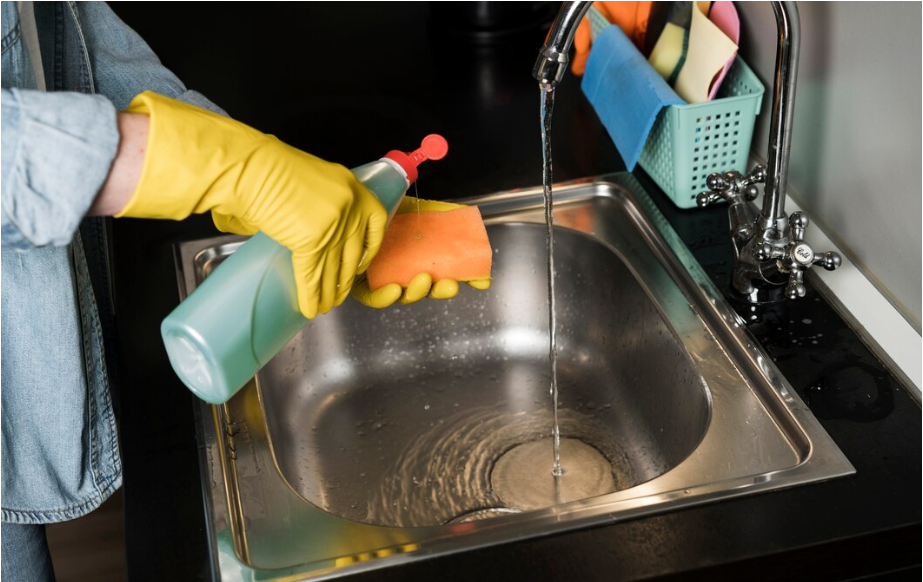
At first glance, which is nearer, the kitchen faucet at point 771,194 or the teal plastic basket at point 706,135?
the kitchen faucet at point 771,194

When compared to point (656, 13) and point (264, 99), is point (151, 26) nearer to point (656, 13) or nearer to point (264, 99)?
point (264, 99)

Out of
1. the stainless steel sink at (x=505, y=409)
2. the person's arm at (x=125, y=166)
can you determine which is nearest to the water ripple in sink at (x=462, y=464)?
the stainless steel sink at (x=505, y=409)

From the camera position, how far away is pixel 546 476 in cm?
142

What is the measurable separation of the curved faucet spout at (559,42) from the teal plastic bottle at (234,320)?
37cm

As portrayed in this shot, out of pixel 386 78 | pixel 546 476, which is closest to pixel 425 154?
pixel 546 476

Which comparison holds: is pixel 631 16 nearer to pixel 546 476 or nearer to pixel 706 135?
pixel 706 135

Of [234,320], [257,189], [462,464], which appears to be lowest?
[462,464]

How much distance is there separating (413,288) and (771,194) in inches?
19.2

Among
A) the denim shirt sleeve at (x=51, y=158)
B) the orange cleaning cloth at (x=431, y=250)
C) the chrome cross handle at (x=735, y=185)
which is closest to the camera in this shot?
the denim shirt sleeve at (x=51, y=158)

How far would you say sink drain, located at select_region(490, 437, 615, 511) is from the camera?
138 cm

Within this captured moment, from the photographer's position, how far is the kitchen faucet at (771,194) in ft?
3.54

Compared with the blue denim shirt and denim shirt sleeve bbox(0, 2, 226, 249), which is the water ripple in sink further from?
denim shirt sleeve bbox(0, 2, 226, 249)

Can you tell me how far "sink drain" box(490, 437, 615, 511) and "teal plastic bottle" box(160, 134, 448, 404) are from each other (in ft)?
1.71

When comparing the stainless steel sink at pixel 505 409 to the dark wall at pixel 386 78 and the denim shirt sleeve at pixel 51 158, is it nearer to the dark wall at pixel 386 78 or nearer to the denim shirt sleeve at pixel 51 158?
the dark wall at pixel 386 78
